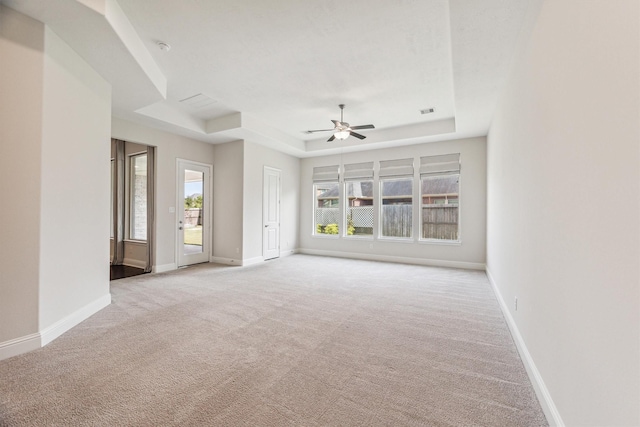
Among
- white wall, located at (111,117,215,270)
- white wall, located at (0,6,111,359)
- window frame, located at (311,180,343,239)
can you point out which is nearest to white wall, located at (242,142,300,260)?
window frame, located at (311,180,343,239)

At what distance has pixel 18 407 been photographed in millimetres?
1771

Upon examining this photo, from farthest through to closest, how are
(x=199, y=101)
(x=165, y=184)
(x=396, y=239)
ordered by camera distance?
1. (x=396, y=239)
2. (x=165, y=184)
3. (x=199, y=101)

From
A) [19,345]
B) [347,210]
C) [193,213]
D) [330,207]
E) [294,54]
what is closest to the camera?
[19,345]

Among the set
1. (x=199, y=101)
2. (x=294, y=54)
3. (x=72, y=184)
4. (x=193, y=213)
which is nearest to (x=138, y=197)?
(x=193, y=213)

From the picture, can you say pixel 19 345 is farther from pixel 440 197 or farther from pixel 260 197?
pixel 440 197

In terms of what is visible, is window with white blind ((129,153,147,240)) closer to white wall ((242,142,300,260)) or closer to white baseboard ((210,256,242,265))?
white baseboard ((210,256,242,265))

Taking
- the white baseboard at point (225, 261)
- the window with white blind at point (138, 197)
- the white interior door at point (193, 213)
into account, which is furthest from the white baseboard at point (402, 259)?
the window with white blind at point (138, 197)

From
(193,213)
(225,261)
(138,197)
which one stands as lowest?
(225,261)

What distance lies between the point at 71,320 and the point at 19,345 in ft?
1.69

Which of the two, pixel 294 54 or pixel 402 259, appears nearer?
pixel 294 54

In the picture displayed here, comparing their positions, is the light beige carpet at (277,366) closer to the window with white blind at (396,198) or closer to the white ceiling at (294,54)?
the white ceiling at (294,54)

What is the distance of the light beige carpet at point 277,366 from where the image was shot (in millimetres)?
1734

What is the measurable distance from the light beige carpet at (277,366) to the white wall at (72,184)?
43cm

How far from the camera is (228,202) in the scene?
6.48 metres
